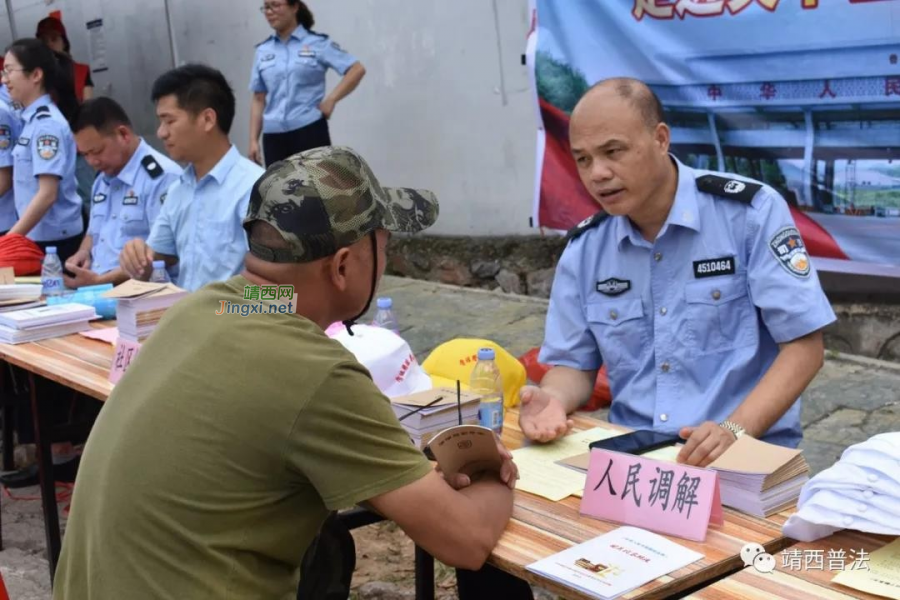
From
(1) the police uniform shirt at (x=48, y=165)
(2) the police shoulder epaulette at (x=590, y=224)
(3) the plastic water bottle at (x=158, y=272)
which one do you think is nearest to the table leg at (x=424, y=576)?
(2) the police shoulder epaulette at (x=590, y=224)

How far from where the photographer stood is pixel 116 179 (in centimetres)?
438

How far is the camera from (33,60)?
5.11m

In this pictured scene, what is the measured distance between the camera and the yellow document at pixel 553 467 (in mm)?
1840

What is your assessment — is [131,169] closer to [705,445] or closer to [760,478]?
[705,445]

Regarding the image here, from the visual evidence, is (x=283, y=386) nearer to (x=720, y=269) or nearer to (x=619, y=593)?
(x=619, y=593)

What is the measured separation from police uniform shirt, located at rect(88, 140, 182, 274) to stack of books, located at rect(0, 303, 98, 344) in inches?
38.9

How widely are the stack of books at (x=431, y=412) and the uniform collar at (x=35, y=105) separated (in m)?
3.73

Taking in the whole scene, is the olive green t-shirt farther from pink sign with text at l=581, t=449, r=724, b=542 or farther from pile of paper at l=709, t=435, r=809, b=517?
pile of paper at l=709, t=435, r=809, b=517

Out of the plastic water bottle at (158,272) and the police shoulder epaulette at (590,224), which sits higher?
the police shoulder epaulette at (590,224)

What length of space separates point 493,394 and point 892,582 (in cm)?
99

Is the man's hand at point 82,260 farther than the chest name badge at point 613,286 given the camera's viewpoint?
Yes

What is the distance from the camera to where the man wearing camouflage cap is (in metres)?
1.45

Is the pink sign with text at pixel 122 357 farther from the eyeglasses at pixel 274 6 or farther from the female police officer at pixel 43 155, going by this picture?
the eyeglasses at pixel 274 6

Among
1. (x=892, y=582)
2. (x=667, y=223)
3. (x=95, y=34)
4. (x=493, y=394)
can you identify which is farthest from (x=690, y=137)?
(x=95, y=34)
